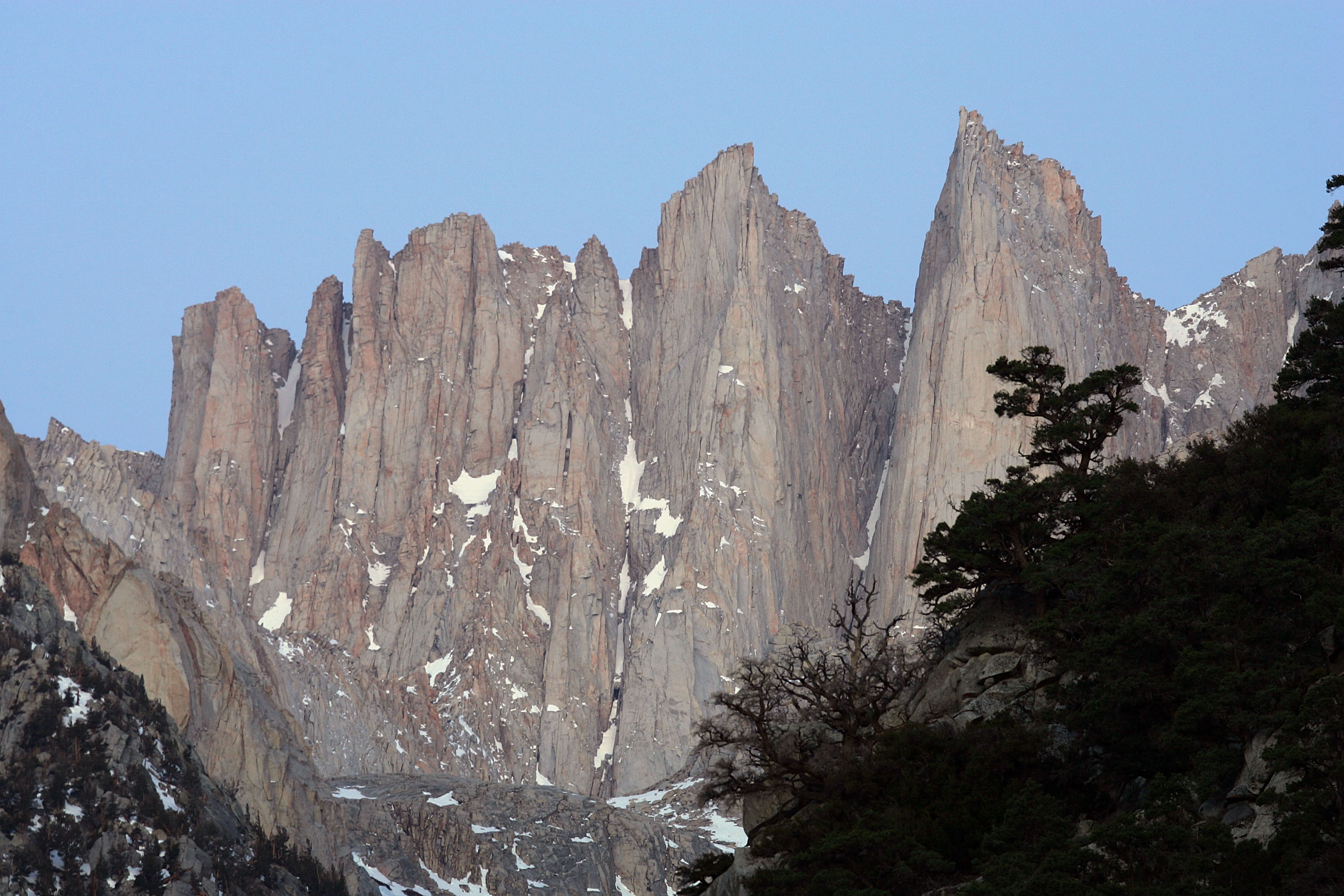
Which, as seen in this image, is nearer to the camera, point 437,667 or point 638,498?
point 437,667

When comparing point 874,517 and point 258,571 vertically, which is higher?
point 258,571

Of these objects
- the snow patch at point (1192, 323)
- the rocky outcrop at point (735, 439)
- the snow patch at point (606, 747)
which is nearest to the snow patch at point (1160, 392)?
the snow patch at point (1192, 323)

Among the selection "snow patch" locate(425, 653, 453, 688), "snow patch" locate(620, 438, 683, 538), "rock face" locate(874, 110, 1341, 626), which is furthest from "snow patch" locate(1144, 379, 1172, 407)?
"snow patch" locate(425, 653, 453, 688)

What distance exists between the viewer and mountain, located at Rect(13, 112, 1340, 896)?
167000 millimetres

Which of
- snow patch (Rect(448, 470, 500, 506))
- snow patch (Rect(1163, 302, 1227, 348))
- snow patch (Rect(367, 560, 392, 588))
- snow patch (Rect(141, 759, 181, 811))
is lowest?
snow patch (Rect(141, 759, 181, 811))

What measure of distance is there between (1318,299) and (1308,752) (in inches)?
1010

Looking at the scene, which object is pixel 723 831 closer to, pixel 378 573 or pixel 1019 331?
pixel 378 573

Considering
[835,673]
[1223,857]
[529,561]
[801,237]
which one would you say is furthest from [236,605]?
[1223,857]

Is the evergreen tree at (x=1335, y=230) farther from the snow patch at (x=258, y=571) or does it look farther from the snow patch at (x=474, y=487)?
the snow patch at (x=258, y=571)

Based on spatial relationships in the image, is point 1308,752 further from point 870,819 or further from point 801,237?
point 801,237

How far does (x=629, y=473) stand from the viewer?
188375mm

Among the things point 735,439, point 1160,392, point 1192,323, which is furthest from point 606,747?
point 1192,323

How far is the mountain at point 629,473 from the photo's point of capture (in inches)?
6575

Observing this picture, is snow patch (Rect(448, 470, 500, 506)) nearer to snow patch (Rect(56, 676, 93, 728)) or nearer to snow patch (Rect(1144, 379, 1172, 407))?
snow patch (Rect(1144, 379, 1172, 407))
